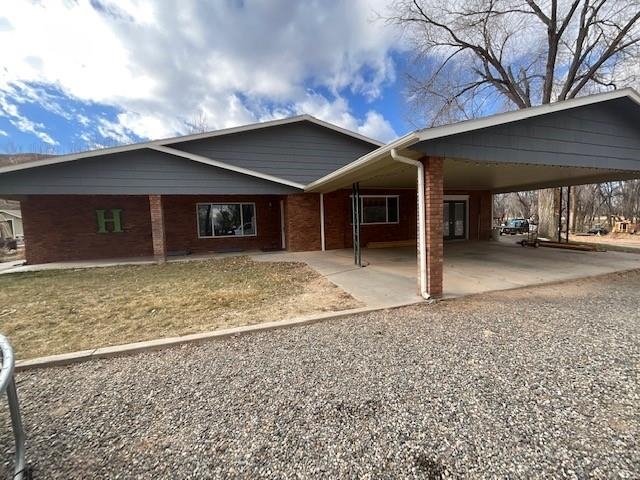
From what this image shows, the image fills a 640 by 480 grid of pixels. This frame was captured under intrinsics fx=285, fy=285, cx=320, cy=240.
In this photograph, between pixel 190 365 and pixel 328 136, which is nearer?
pixel 190 365

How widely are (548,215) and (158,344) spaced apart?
1854cm

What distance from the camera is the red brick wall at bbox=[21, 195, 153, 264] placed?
34.2 feet

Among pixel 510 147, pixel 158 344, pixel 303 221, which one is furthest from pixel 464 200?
pixel 158 344

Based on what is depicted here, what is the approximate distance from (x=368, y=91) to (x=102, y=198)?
619 inches

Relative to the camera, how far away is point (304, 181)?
12.1m

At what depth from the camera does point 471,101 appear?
17.1 m

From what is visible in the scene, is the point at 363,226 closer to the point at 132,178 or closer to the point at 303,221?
the point at 303,221

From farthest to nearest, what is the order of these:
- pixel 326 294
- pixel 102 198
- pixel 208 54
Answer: pixel 208 54 → pixel 102 198 → pixel 326 294

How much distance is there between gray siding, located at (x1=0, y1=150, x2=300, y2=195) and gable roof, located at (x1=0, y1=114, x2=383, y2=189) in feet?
0.63

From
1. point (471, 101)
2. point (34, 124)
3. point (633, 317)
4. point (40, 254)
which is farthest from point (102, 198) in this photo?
point (34, 124)

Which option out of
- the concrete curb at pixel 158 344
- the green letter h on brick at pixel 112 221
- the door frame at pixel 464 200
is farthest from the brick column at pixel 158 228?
the door frame at pixel 464 200

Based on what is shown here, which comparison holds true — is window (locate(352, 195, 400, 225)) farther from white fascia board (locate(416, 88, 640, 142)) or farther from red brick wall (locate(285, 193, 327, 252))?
white fascia board (locate(416, 88, 640, 142))

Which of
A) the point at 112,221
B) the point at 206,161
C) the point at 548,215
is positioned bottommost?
the point at 548,215

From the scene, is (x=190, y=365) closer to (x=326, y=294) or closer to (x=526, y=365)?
(x=326, y=294)
